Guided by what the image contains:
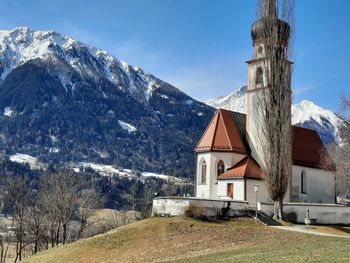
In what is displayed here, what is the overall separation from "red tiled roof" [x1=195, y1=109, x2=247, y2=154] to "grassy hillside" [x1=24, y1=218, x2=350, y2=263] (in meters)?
13.4

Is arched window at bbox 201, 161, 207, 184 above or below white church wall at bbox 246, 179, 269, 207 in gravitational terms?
above

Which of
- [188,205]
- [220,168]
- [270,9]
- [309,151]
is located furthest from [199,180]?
[270,9]

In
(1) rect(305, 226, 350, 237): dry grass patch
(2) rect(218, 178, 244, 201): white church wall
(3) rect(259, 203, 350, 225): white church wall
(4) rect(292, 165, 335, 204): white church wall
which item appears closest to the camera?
(1) rect(305, 226, 350, 237): dry grass patch

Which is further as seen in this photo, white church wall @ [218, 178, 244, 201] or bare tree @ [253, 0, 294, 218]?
white church wall @ [218, 178, 244, 201]

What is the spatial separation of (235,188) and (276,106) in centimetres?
1099

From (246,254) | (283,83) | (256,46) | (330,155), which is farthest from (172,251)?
(330,155)

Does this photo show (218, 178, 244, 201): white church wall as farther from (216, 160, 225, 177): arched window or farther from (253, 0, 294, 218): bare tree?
(253, 0, 294, 218): bare tree

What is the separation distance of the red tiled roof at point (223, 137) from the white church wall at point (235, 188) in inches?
142

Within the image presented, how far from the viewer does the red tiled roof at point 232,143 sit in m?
57.0

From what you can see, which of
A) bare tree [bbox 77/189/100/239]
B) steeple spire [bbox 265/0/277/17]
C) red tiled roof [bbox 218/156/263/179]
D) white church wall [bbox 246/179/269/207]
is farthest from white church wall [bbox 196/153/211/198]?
bare tree [bbox 77/189/100/239]

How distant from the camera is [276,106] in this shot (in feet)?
156

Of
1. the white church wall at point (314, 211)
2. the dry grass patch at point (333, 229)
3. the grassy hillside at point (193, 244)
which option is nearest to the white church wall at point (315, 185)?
the white church wall at point (314, 211)

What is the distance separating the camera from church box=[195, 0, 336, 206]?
51844mm

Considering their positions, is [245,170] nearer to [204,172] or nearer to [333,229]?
[204,172]
